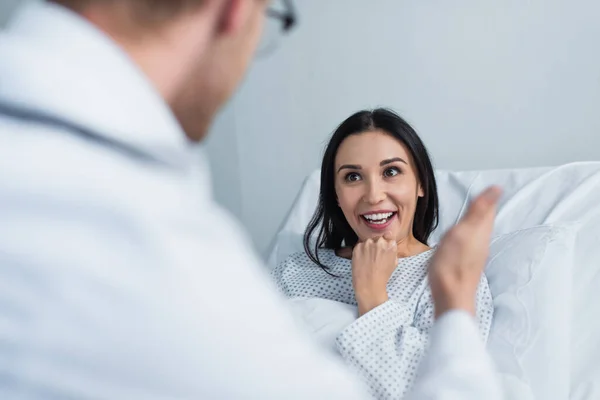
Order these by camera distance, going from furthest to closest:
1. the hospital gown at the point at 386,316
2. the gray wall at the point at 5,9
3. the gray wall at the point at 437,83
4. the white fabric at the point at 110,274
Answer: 1. the gray wall at the point at 437,83
2. the gray wall at the point at 5,9
3. the hospital gown at the point at 386,316
4. the white fabric at the point at 110,274

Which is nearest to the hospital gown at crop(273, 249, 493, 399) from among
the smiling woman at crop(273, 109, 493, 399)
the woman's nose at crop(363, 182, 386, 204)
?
the smiling woman at crop(273, 109, 493, 399)

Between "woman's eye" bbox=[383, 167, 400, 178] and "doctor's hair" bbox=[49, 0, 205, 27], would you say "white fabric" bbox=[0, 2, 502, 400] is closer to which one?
"doctor's hair" bbox=[49, 0, 205, 27]

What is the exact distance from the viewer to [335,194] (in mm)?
1604

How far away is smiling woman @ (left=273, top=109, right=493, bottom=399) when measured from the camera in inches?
45.1

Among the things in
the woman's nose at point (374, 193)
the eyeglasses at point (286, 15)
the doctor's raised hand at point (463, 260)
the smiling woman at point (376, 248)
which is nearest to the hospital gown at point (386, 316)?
the smiling woman at point (376, 248)

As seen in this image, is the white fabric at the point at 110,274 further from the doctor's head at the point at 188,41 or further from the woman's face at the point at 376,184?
the woman's face at the point at 376,184

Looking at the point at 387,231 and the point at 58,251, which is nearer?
the point at 58,251

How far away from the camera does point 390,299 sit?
129 cm

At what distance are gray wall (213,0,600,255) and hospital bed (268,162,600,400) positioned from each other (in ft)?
0.84

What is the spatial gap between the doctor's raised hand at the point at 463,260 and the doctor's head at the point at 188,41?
0.31 meters

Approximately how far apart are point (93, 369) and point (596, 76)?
1.89 metres

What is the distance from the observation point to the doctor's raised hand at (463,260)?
68 cm

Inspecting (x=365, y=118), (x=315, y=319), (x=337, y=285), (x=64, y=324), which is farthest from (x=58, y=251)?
(x=365, y=118)

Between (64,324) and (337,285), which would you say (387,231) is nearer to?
(337,285)
